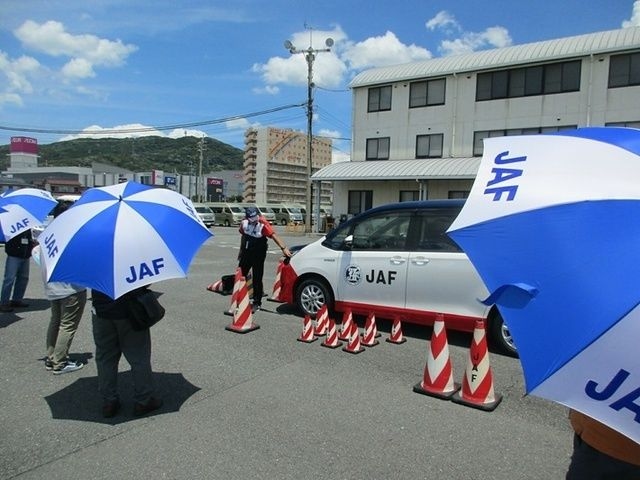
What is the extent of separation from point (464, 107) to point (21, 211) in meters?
23.7

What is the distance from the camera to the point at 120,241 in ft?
12.1

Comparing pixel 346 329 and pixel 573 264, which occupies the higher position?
pixel 573 264

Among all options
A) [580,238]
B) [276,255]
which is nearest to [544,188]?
[580,238]

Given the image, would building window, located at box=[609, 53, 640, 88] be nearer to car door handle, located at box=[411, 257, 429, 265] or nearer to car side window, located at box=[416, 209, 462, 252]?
car side window, located at box=[416, 209, 462, 252]

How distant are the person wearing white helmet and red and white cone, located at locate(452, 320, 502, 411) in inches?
168

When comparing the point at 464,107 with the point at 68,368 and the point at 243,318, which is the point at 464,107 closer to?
the point at 243,318

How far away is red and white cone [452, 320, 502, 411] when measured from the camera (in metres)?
4.52

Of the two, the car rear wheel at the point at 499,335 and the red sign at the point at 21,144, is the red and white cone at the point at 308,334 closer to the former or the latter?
the car rear wheel at the point at 499,335

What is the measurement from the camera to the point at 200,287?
10555mm

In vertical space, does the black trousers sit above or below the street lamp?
below

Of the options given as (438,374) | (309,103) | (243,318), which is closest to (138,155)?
(309,103)

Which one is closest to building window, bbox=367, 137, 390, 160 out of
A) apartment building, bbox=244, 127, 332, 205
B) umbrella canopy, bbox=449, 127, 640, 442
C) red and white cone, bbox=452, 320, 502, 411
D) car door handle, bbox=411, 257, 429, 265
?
car door handle, bbox=411, 257, 429, 265

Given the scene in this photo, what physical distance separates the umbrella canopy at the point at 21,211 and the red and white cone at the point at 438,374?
511 cm

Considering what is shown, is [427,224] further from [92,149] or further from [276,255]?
[92,149]
